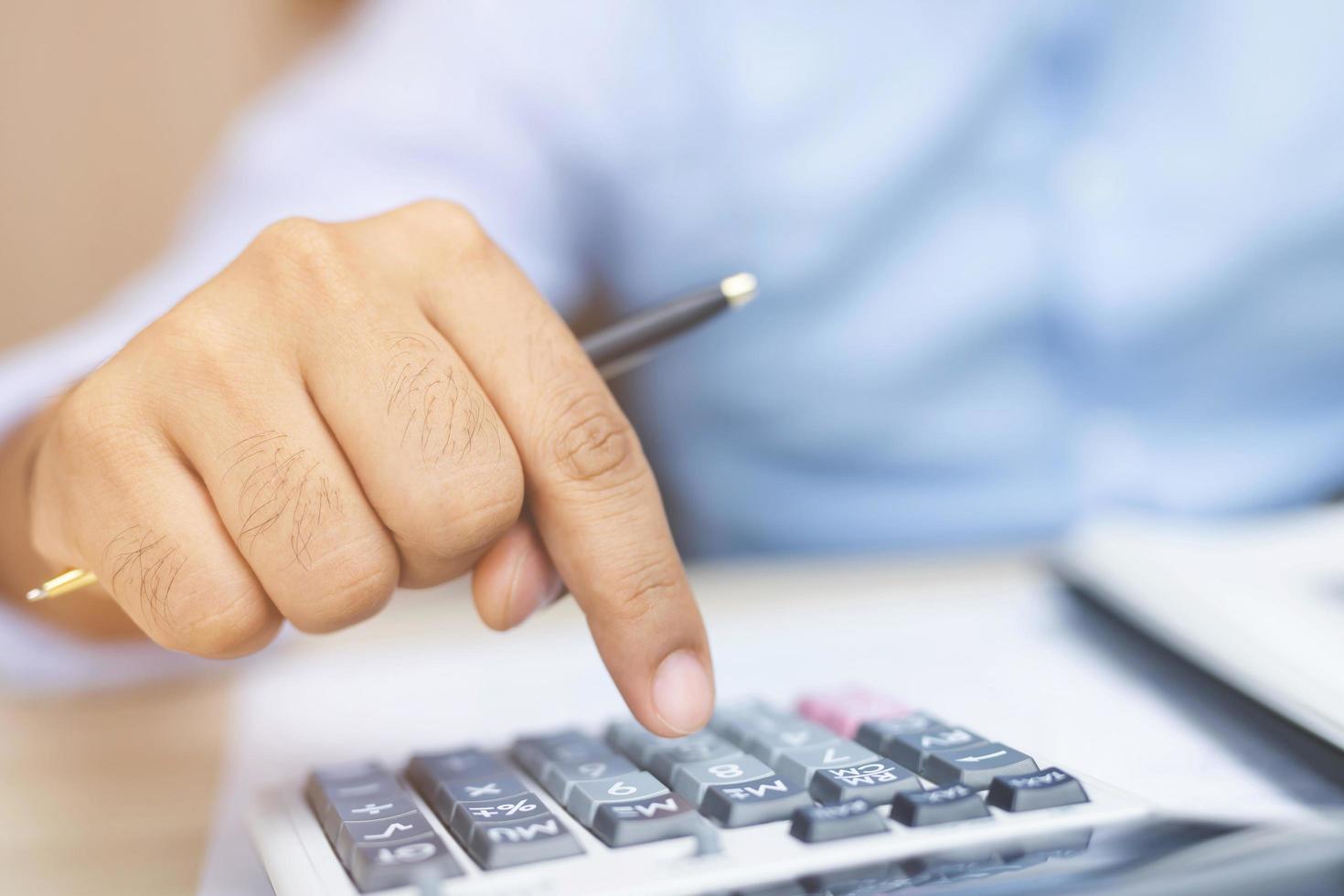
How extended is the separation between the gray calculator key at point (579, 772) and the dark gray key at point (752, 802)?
27 millimetres

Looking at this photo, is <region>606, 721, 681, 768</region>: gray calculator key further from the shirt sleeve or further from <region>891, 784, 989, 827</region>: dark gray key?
the shirt sleeve

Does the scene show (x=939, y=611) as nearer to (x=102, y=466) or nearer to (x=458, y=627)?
(x=458, y=627)

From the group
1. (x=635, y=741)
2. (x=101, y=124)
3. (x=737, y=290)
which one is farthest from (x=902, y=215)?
(x=101, y=124)

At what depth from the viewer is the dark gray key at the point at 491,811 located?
0.73 feet

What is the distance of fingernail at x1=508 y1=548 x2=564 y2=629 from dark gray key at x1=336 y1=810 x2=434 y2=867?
0.07 metres

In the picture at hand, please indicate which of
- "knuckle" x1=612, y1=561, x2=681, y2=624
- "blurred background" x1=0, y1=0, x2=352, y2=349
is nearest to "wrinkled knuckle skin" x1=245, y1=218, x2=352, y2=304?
"knuckle" x1=612, y1=561, x2=681, y2=624

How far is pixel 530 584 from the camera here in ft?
0.96

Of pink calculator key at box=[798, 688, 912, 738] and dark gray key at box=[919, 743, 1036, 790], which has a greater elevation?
dark gray key at box=[919, 743, 1036, 790]

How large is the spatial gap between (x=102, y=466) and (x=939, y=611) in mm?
319

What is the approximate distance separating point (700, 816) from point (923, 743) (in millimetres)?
63

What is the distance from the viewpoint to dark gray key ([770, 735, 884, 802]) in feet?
0.80

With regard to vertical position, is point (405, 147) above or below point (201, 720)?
above

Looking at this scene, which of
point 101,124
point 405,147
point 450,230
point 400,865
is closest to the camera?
point 400,865

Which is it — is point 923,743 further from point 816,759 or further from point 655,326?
point 655,326
